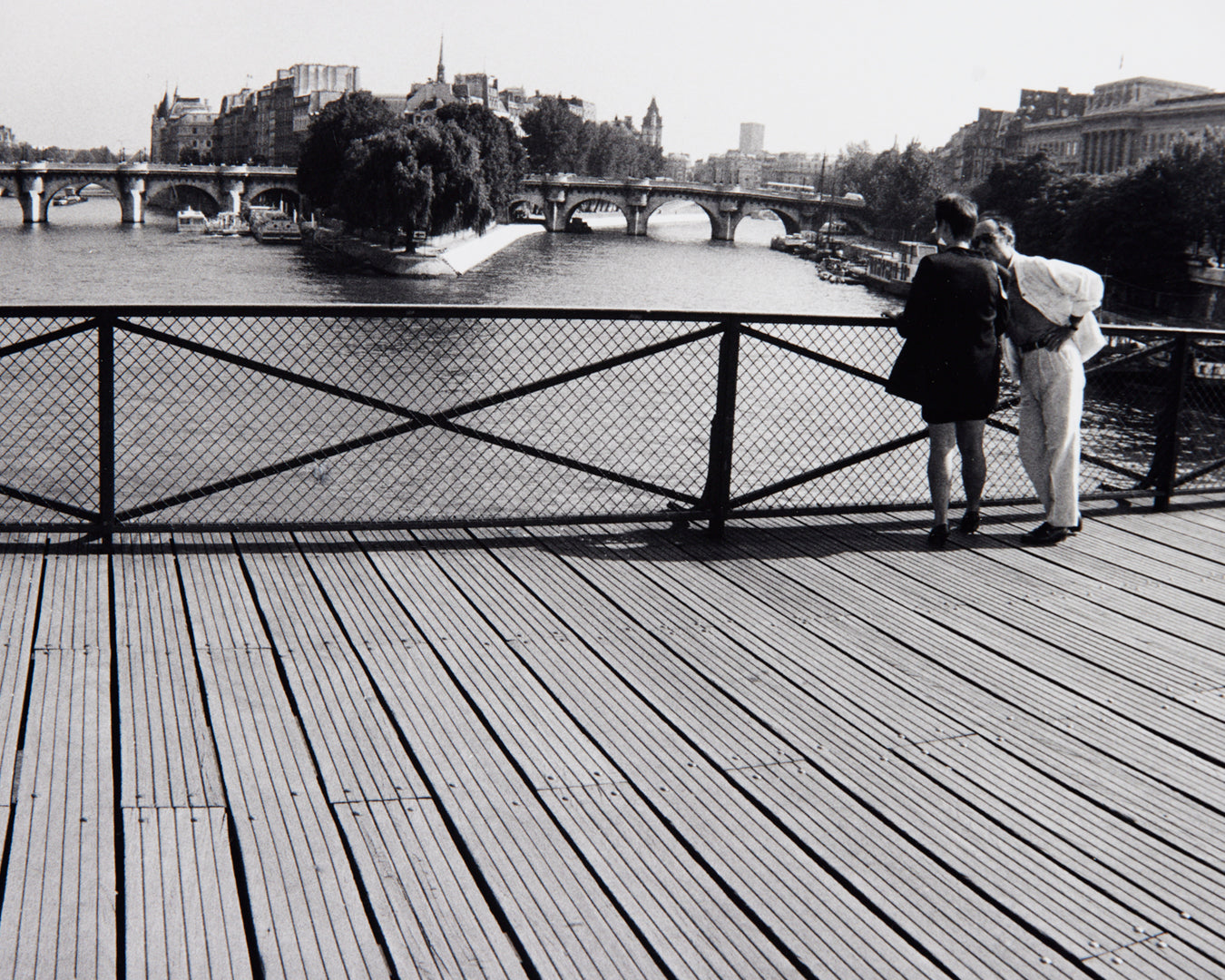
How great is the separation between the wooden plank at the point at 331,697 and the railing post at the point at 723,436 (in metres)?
1.89

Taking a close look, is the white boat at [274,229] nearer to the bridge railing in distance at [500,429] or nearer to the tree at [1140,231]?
the bridge railing in distance at [500,429]

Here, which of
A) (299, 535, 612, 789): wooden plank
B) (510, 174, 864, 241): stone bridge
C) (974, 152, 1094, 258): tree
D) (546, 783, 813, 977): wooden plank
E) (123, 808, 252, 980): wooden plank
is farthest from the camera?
(510, 174, 864, 241): stone bridge

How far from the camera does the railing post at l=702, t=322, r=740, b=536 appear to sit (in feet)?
19.4

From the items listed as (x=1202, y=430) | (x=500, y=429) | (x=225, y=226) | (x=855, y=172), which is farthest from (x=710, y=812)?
(x=855, y=172)

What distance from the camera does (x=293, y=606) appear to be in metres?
4.63

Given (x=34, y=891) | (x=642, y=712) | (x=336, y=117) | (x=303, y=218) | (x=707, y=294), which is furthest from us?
(x=303, y=218)

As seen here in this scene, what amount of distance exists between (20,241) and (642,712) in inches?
3006

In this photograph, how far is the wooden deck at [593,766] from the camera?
2.69 meters

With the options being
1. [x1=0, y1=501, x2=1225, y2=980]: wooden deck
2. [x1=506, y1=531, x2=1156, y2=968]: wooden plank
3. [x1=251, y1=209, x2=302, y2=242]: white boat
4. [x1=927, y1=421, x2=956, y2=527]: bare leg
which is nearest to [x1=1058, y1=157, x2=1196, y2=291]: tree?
[x1=251, y1=209, x2=302, y2=242]: white boat

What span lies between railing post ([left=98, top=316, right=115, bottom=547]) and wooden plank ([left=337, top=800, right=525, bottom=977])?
2556 millimetres

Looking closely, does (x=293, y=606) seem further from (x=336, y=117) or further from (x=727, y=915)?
(x=336, y=117)

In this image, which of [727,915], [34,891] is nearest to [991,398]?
[727,915]

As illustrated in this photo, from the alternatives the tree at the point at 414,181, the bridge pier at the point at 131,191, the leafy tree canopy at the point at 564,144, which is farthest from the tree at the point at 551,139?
the tree at the point at 414,181

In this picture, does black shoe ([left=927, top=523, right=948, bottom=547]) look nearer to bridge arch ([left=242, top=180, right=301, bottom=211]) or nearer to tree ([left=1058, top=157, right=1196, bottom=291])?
tree ([left=1058, top=157, right=1196, bottom=291])
